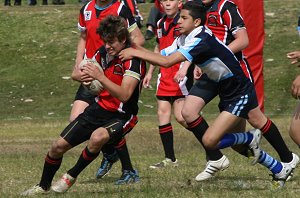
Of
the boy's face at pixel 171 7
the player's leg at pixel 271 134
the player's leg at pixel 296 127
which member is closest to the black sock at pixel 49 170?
the player's leg at pixel 271 134

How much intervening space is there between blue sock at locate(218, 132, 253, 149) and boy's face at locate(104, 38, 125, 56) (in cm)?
131

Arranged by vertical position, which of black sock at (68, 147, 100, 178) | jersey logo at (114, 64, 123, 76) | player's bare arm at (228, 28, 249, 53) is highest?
jersey logo at (114, 64, 123, 76)

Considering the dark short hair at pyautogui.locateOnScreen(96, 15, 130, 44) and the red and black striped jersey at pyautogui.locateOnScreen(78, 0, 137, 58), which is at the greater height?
the dark short hair at pyautogui.locateOnScreen(96, 15, 130, 44)

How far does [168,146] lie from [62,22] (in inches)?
659

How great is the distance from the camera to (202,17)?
8992 millimetres

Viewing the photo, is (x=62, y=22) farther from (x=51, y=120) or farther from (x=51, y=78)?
(x=51, y=120)

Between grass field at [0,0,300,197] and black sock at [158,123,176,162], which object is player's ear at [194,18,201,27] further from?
black sock at [158,123,176,162]

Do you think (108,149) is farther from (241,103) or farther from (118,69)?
(241,103)

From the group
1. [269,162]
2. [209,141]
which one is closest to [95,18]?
[209,141]

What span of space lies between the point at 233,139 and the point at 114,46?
4.72 ft

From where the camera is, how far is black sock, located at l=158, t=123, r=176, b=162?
1181 centimetres

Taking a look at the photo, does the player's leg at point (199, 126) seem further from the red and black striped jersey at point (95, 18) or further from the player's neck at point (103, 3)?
the player's neck at point (103, 3)

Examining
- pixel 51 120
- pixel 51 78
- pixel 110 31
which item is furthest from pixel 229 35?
pixel 51 78

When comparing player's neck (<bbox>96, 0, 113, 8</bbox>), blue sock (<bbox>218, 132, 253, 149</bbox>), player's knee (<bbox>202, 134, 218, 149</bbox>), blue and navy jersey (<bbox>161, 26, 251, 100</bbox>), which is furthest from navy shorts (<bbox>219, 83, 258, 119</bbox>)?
player's neck (<bbox>96, 0, 113, 8</bbox>)
